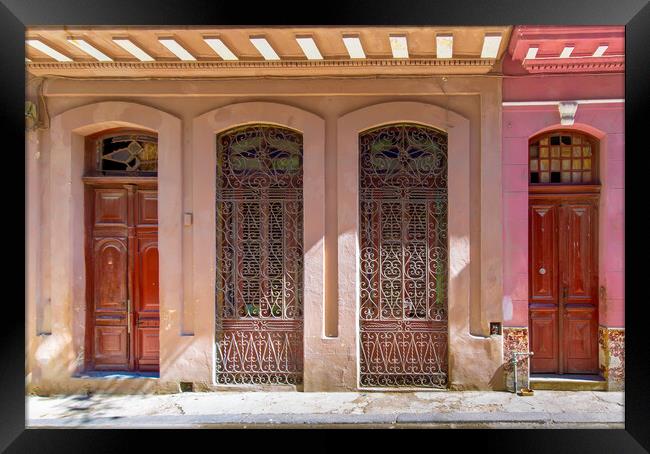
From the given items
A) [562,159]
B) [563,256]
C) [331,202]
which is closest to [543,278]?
[563,256]

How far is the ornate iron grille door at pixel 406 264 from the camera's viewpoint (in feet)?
22.2

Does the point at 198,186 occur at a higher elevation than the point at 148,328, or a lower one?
higher

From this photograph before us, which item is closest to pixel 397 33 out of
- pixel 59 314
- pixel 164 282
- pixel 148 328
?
pixel 164 282

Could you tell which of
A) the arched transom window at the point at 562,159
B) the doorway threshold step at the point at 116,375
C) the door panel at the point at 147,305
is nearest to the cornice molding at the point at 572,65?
Result: the arched transom window at the point at 562,159

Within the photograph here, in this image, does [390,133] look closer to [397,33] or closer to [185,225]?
[397,33]

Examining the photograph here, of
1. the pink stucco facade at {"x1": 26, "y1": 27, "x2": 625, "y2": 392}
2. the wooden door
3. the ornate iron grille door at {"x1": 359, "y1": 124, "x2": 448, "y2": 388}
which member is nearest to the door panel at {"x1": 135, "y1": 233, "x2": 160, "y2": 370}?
the wooden door

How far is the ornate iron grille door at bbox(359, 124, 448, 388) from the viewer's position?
677 cm

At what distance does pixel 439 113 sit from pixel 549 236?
210 cm

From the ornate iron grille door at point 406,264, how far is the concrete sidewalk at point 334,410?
0.39 m

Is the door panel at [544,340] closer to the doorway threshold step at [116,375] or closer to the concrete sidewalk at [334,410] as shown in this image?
the concrete sidewalk at [334,410]

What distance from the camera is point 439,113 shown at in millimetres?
6699

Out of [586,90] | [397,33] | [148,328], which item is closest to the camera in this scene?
[397,33]

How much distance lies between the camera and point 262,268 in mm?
6867
